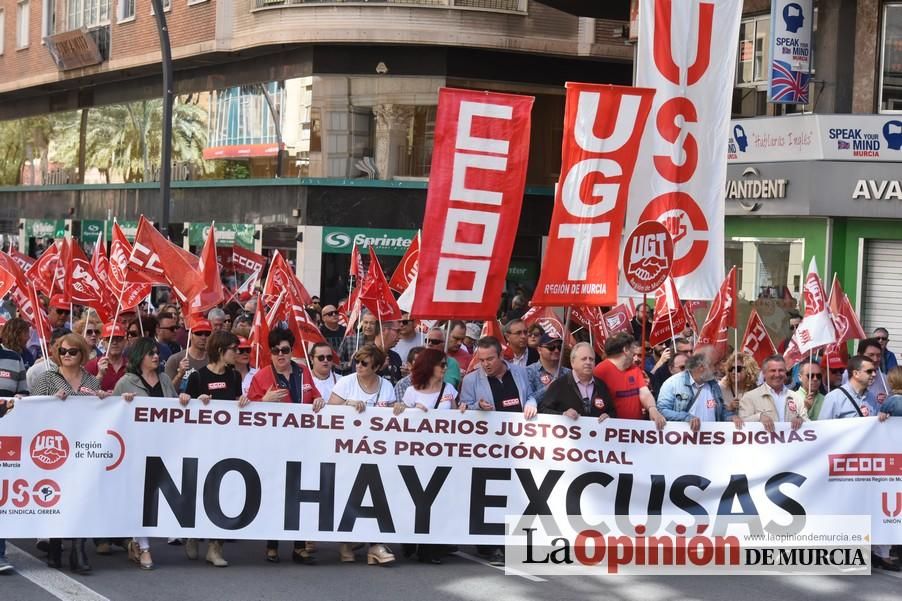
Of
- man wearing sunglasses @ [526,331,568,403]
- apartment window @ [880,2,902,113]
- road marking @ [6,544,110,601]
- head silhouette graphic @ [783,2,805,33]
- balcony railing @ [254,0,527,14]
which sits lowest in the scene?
road marking @ [6,544,110,601]

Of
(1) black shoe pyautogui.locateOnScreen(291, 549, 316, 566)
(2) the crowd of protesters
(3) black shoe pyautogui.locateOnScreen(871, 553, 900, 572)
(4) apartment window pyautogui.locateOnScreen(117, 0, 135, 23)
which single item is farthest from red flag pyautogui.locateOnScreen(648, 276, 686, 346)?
(4) apartment window pyautogui.locateOnScreen(117, 0, 135, 23)

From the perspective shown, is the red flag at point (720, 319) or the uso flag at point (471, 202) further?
the red flag at point (720, 319)

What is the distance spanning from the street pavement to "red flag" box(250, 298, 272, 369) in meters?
2.16

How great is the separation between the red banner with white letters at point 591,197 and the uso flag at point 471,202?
0.56m

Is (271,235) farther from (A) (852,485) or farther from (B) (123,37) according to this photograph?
(A) (852,485)

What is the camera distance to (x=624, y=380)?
34.0 feet

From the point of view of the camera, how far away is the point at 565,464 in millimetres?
9969

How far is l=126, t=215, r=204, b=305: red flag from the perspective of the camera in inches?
559

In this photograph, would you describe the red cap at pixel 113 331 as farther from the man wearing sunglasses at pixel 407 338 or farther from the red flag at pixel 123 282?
the man wearing sunglasses at pixel 407 338

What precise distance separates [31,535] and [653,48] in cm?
697

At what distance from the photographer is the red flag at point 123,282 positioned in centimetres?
1449

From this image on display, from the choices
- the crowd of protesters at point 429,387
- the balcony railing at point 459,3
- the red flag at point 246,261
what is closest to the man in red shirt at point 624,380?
the crowd of protesters at point 429,387

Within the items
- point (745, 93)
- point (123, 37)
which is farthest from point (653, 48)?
point (123, 37)

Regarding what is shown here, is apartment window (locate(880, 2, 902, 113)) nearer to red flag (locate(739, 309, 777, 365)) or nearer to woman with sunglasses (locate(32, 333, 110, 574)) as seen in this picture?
red flag (locate(739, 309, 777, 365))
